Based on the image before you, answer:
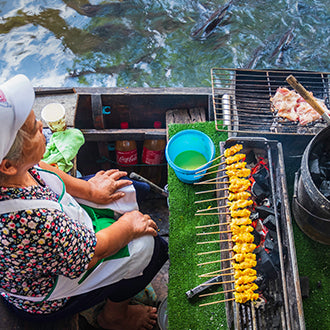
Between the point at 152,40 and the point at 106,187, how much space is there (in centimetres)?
503

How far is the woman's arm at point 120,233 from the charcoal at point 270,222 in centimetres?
109

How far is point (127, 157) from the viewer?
4676 millimetres

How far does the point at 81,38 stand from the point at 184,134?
4.63 m

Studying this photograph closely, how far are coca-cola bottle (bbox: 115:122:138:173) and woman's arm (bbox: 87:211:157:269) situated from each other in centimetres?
185

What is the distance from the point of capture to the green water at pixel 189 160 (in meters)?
3.76

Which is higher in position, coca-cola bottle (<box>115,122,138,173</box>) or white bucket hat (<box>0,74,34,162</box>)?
white bucket hat (<box>0,74,34,162</box>)

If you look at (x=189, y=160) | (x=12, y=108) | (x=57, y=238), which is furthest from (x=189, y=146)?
(x=12, y=108)

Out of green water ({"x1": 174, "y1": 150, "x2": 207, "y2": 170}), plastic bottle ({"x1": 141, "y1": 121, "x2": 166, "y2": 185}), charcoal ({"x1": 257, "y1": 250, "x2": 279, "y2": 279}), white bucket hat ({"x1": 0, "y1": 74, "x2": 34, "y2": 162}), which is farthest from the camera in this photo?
plastic bottle ({"x1": 141, "y1": 121, "x2": 166, "y2": 185})

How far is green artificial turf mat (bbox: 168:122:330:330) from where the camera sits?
3057 mm

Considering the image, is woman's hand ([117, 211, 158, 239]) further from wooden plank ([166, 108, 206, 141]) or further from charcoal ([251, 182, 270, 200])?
wooden plank ([166, 108, 206, 141])

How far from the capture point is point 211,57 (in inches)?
266

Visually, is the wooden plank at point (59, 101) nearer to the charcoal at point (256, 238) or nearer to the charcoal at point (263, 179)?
the charcoal at point (263, 179)

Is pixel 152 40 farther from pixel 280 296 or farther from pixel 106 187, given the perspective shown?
pixel 280 296

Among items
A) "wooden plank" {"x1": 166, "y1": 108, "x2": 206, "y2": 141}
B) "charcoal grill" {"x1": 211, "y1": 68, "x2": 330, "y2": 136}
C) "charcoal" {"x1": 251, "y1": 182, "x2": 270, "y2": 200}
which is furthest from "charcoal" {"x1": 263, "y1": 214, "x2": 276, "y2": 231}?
"wooden plank" {"x1": 166, "y1": 108, "x2": 206, "y2": 141}
